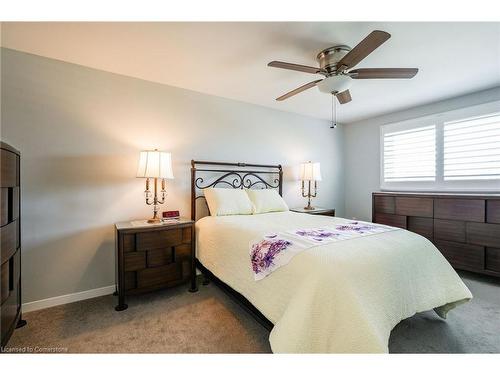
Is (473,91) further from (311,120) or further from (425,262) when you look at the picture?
(425,262)

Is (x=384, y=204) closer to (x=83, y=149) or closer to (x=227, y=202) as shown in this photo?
(x=227, y=202)

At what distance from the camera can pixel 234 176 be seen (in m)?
3.28

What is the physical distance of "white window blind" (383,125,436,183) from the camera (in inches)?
135

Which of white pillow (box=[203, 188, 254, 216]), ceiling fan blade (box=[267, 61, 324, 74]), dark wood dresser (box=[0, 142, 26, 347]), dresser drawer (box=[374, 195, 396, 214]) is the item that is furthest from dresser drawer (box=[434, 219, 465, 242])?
dark wood dresser (box=[0, 142, 26, 347])

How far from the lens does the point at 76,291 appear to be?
2.24 metres

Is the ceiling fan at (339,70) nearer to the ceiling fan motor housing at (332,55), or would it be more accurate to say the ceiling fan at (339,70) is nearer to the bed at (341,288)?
the ceiling fan motor housing at (332,55)

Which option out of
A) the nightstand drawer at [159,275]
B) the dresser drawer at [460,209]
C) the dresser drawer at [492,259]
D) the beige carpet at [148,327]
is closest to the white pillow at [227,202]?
the nightstand drawer at [159,275]

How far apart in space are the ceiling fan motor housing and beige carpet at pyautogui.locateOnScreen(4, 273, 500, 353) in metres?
2.15

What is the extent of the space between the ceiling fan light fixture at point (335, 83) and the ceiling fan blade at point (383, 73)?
0.06m

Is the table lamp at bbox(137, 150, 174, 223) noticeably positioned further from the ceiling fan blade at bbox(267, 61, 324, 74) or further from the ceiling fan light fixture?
the ceiling fan light fixture

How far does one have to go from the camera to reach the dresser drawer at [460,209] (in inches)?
105

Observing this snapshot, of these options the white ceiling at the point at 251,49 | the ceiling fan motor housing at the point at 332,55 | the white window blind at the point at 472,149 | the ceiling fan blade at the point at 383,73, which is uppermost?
the white ceiling at the point at 251,49

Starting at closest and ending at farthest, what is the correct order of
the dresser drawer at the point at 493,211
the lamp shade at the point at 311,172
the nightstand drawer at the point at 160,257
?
the nightstand drawer at the point at 160,257 < the dresser drawer at the point at 493,211 < the lamp shade at the point at 311,172
